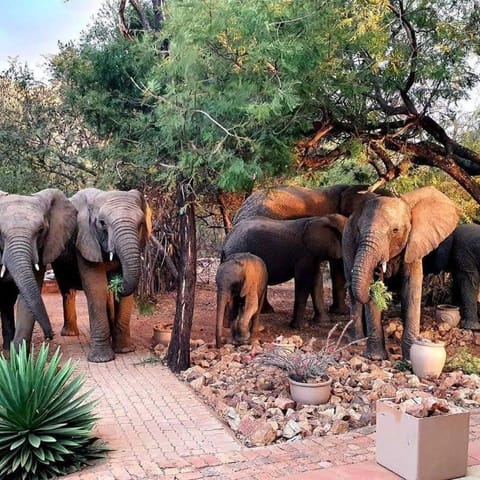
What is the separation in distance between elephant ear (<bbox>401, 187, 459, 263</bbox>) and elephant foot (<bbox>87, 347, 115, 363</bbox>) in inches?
149

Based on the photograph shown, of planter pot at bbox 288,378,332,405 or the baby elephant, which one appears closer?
planter pot at bbox 288,378,332,405

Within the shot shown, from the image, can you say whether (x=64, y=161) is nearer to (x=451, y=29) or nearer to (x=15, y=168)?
(x=15, y=168)

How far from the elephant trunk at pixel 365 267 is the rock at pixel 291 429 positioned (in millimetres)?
2022

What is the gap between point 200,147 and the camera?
5754 millimetres

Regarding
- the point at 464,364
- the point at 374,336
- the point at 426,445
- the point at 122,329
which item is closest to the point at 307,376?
the point at 426,445

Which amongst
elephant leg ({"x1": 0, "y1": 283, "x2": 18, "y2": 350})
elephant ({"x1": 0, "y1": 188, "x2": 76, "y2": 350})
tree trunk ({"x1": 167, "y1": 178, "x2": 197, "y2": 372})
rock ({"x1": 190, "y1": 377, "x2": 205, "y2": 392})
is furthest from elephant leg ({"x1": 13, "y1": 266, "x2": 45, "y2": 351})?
rock ({"x1": 190, "y1": 377, "x2": 205, "y2": 392})

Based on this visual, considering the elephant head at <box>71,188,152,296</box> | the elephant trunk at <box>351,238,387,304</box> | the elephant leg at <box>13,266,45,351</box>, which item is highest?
the elephant head at <box>71,188,152,296</box>

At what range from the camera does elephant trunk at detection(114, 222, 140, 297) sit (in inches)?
255

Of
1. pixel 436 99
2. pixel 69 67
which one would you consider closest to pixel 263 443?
pixel 436 99

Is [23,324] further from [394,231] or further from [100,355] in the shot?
[394,231]

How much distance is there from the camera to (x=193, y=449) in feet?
14.1

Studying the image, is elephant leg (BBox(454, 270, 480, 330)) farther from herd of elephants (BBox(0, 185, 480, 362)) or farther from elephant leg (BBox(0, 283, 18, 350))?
elephant leg (BBox(0, 283, 18, 350))

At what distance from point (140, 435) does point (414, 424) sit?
7.11 feet

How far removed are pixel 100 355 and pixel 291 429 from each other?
Result: 3.25 m
